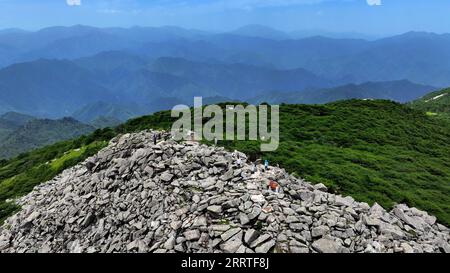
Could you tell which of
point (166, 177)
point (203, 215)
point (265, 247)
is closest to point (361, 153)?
point (166, 177)

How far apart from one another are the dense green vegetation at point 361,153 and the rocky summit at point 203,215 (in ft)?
12.9

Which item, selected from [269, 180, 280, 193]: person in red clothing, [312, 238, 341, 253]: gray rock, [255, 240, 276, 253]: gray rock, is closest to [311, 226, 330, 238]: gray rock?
[312, 238, 341, 253]: gray rock

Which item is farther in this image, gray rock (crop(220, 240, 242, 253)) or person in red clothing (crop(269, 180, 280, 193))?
person in red clothing (crop(269, 180, 280, 193))

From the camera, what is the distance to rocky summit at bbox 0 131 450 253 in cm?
1909

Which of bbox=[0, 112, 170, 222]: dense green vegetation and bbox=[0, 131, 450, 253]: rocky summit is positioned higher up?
bbox=[0, 131, 450, 253]: rocky summit

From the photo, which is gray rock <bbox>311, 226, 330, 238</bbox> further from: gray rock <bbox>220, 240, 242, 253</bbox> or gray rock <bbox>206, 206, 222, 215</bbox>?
gray rock <bbox>206, 206, 222, 215</bbox>

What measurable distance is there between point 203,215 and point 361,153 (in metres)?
23.2

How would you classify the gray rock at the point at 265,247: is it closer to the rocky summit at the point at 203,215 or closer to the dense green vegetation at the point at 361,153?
the rocky summit at the point at 203,215

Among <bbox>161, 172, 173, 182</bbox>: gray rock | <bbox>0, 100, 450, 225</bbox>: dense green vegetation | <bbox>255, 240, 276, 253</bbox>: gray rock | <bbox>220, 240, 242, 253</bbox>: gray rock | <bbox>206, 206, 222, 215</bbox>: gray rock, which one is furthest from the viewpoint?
<bbox>0, 100, 450, 225</bbox>: dense green vegetation

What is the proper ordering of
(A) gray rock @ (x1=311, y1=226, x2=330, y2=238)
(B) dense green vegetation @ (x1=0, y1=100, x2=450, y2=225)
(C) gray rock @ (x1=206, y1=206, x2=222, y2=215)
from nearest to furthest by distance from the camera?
(A) gray rock @ (x1=311, y1=226, x2=330, y2=238) → (C) gray rock @ (x1=206, y1=206, x2=222, y2=215) → (B) dense green vegetation @ (x1=0, y1=100, x2=450, y2=225)

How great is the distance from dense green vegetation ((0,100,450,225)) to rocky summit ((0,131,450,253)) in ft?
12.9

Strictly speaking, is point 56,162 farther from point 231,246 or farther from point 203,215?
point 231,246
